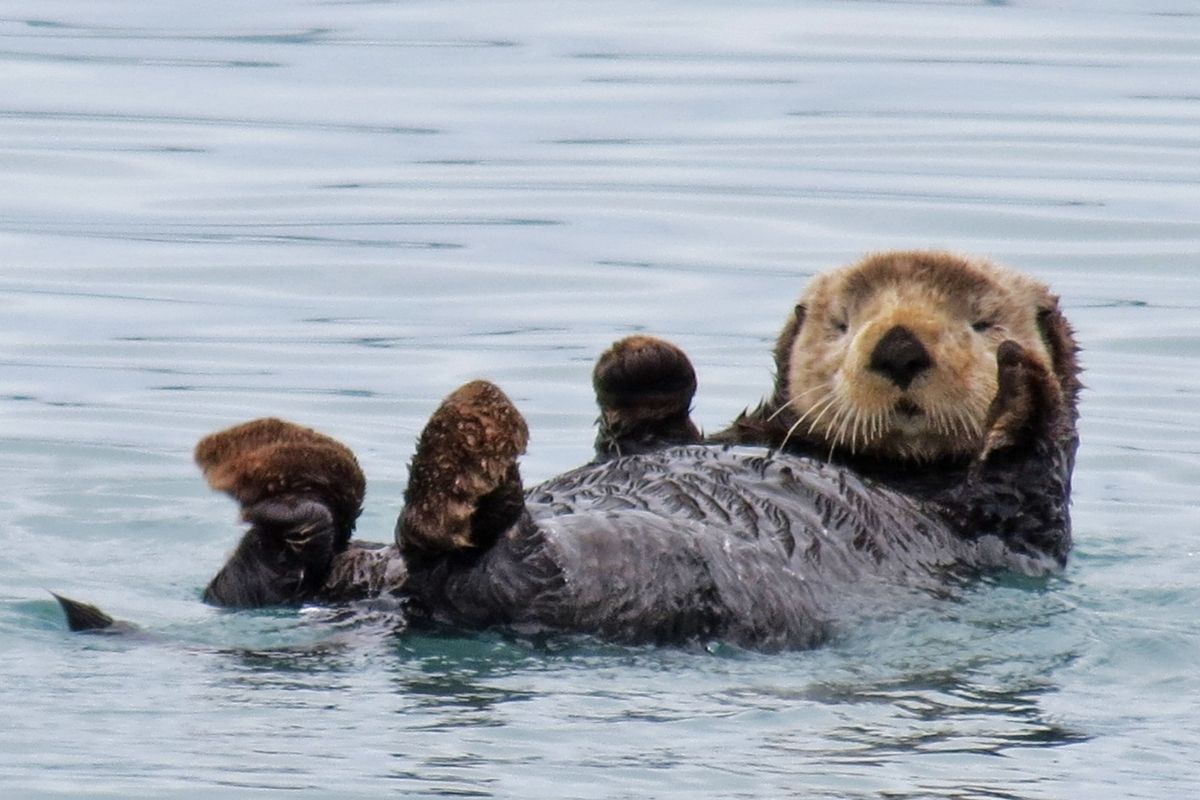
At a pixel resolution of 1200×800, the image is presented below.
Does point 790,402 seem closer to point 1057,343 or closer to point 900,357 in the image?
point 900,357

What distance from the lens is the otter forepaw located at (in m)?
5.32

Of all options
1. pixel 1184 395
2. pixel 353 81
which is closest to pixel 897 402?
pixel 1184 395

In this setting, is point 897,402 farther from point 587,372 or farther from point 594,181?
point 594,181

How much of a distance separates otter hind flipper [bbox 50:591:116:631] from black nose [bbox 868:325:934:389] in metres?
1.82

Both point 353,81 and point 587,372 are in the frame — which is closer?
point 587,372

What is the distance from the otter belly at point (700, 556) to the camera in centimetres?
445

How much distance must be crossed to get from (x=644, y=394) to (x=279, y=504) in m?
1.20

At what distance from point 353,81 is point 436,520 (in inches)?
413

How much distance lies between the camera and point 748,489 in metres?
5.07

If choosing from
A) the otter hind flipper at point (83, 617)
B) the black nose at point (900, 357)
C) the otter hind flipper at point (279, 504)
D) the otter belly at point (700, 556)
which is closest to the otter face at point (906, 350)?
the black nose at point (900, 357)

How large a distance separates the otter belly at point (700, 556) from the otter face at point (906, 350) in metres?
0.24

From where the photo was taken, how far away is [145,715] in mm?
4039

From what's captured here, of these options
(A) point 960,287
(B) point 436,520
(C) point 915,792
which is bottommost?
(C) point 915,792

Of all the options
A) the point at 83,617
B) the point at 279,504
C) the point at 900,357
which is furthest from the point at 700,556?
the point at 83,617
